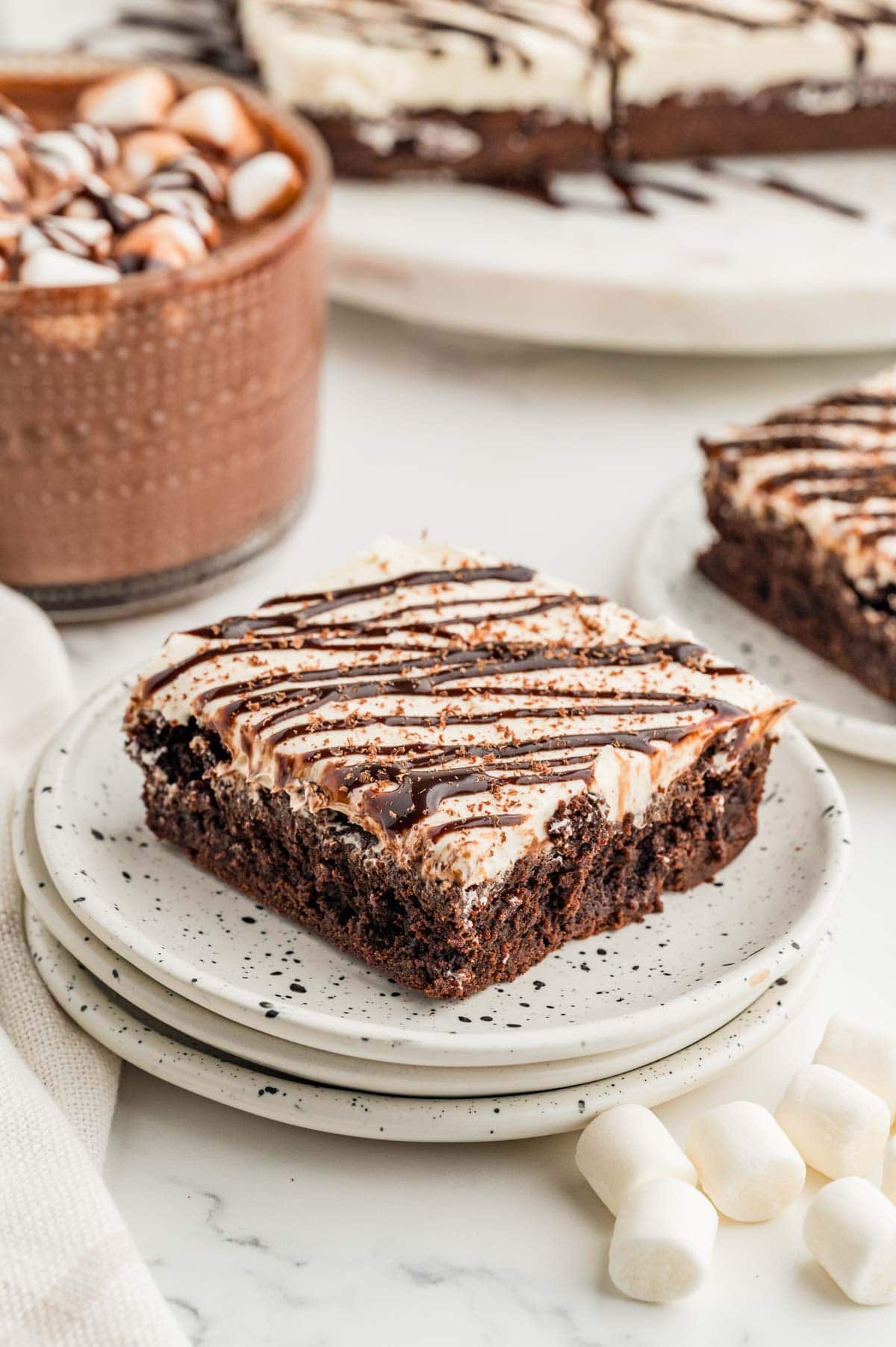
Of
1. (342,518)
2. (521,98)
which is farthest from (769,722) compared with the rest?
(521,98)

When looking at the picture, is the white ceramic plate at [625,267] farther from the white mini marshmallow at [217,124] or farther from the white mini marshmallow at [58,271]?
the white mini marshmallow at [58,271]

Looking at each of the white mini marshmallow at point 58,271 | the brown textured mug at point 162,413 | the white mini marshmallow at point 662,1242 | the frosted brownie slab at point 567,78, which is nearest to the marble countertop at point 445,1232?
the white mini marshmallow at point 662,1242

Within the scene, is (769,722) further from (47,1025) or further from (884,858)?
(47,1025)

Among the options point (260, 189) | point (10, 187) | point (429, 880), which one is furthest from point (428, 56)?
point (429, 880)

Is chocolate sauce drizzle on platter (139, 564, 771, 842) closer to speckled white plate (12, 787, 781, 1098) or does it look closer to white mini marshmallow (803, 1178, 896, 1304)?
speckled white plate (12, 787, 781, 1098)

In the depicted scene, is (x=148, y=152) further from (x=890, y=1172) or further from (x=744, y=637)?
(x=890, y=1172)

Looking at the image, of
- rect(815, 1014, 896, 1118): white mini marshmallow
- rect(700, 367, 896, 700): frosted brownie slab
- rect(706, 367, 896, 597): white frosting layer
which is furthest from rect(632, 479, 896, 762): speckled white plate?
rect(815, 1014, 896, 1118): white mini marshmallow
